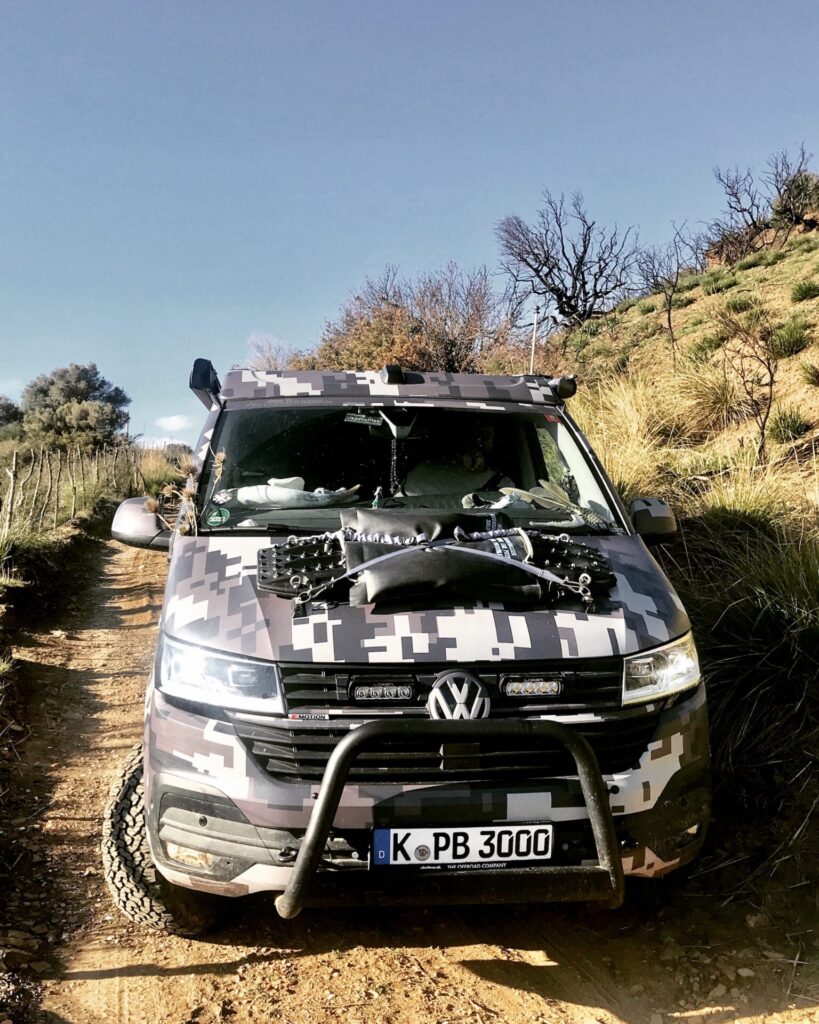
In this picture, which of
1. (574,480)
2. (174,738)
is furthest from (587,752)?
(574,480)

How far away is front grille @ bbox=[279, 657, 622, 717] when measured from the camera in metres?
2.47

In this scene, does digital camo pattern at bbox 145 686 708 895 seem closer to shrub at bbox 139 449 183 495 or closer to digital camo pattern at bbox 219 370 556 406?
digital camo pattern at bbox 219 370 556 406

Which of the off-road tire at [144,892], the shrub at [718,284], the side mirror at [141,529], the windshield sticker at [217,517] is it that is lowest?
the off-road tire at [144,892]

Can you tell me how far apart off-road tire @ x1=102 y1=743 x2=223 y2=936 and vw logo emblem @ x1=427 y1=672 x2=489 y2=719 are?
1.05 m

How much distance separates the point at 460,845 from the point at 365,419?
213 centimetres

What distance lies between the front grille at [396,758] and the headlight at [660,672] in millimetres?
245

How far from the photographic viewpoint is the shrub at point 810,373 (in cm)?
989

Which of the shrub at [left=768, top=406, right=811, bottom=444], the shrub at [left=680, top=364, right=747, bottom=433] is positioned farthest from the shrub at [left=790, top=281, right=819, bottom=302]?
the shrub at [left=768, top=406, right=811, bottom=444]

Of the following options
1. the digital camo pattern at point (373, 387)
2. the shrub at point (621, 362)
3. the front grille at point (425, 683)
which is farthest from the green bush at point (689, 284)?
the front grille at point (425, 683)

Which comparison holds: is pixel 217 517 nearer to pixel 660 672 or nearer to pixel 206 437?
pixel 206 437

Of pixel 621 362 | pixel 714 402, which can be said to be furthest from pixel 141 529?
pixel 621 362

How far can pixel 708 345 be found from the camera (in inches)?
502

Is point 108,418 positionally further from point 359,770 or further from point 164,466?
point 359,770

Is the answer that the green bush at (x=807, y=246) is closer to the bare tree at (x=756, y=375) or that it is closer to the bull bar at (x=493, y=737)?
the bare tree at (x=756, y=375)
